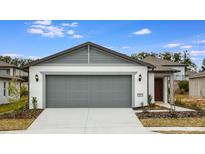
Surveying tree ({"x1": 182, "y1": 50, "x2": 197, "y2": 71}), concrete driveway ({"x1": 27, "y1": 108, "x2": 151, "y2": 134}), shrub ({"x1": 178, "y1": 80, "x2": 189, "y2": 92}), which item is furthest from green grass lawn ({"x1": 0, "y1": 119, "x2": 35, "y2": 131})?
tree ({"x1": 182, "y1": 50, "x2": 197, "y2": 71})

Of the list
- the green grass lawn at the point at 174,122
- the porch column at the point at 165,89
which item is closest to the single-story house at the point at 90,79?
the porch column at the point at 165,89

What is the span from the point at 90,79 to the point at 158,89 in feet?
24.6

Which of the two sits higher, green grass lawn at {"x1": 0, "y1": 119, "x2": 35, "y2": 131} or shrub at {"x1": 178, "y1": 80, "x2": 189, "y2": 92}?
shrub at {"x1": 178, "y1": 80, "x2": 189, "y2": 92}

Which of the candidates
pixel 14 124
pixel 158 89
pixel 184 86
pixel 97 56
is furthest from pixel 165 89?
pixel 184 86

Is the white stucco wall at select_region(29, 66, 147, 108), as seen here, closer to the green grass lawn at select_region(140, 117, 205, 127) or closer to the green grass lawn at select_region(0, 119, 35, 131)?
the green grass lawn at select_region(0, 119, 35, 131)

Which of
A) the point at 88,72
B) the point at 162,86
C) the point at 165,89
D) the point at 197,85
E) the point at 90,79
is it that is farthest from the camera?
the point at 197,85

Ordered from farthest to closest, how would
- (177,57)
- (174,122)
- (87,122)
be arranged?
(177,57) < (87,122) < (174,122)

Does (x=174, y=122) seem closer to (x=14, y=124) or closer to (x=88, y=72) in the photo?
(x=14, y=124)

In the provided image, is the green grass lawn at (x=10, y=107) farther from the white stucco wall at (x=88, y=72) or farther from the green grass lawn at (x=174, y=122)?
the green grass lawn at (x=174, y=122)

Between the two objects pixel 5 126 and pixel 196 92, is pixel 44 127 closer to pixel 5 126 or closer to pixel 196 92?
pixel 5 126

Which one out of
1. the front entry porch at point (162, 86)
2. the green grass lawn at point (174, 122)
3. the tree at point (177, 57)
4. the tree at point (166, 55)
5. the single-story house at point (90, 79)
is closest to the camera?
the green grass lawn at point (174, 122)

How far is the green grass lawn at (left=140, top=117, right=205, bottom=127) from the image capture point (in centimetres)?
1338

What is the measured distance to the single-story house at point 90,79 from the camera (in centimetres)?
2047

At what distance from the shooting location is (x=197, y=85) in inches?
1321
